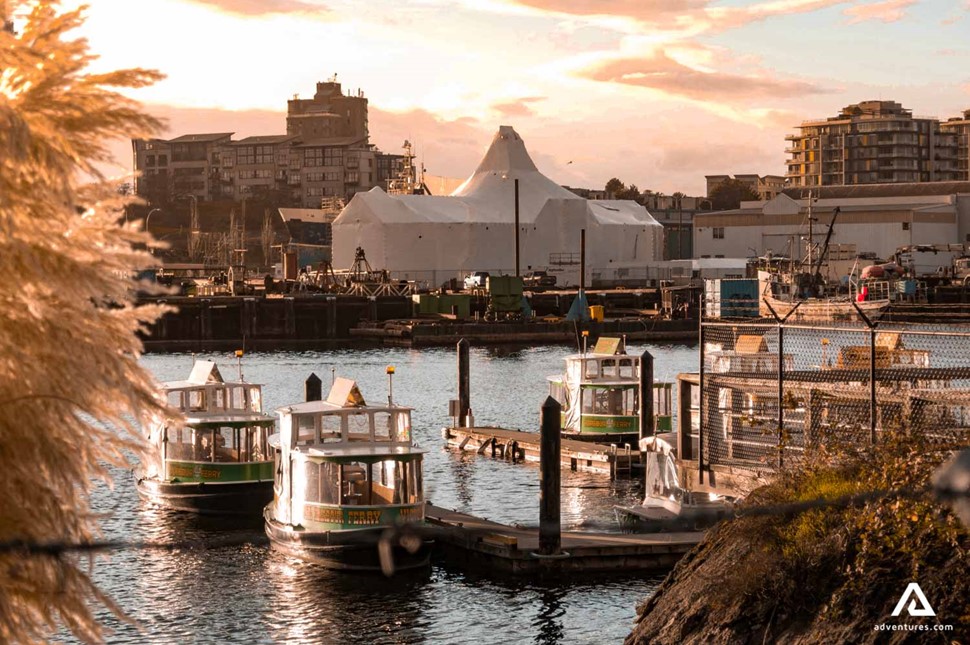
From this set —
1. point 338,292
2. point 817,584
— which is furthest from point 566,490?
point 338,292

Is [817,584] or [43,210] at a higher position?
[43,210]

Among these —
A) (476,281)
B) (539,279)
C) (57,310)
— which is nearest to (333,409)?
(57,310)

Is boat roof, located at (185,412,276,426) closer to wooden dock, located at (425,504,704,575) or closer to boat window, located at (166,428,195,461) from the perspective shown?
boat window, located at (166,428,195,461)

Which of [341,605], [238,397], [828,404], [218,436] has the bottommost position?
[341,605]

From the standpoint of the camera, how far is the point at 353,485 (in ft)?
85.2

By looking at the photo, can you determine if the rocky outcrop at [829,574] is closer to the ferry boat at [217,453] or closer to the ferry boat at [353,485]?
the ferry boat at [353,485]

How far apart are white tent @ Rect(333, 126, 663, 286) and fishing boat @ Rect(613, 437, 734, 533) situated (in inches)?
3645

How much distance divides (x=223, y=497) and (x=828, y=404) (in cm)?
1648

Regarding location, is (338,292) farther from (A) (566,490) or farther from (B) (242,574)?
(B) (242,574)

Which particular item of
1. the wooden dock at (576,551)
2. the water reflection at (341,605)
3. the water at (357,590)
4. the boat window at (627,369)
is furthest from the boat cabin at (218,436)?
the boat window at (627,369)

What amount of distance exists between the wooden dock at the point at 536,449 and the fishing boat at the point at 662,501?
28.4 ft

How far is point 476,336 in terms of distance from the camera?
321ft

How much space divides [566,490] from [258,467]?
816cm

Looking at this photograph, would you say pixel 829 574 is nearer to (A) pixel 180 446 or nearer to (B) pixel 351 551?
(B) pixel 351 551
